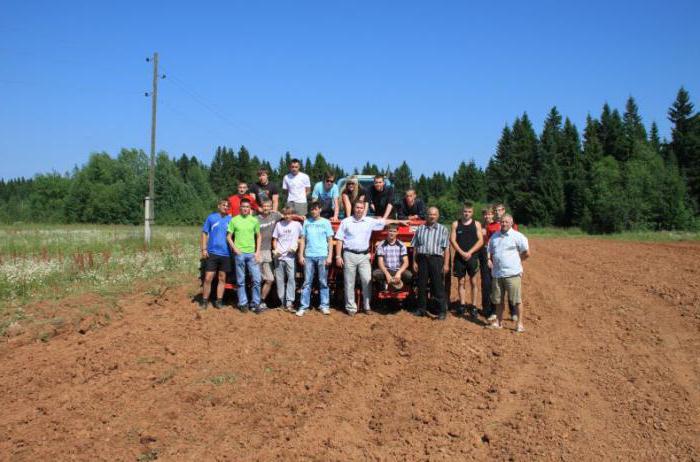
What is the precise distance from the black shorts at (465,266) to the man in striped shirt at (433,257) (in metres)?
0.14

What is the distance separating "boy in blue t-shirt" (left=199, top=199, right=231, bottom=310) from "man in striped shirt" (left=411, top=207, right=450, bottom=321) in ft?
10.2

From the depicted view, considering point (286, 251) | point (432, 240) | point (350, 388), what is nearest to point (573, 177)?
point (432, 240)

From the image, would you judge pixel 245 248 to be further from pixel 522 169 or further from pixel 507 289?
pixel 522 169

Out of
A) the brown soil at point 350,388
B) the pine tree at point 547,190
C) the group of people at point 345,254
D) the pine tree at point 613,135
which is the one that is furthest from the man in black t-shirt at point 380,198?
the pine tree at point 613,135

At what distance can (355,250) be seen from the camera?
8.85 metres

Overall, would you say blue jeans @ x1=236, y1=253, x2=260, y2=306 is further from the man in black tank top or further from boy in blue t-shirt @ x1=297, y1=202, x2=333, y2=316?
the man in black tank top

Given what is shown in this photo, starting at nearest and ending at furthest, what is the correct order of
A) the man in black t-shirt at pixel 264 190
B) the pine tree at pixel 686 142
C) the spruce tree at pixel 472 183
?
the man in black t-shirt at pixel 264 190, the pine tree at pixel 686 142, the spruce tree at pixel 472 183

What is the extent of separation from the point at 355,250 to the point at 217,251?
2266mm

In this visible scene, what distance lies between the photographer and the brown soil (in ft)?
15.2

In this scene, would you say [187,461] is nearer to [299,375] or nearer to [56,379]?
[299,375]

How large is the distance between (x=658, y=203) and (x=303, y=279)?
41.2m

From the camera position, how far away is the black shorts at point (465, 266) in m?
8.77

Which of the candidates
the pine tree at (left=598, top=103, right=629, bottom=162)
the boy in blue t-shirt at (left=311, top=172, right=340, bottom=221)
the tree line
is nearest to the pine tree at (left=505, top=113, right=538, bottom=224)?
the tree line

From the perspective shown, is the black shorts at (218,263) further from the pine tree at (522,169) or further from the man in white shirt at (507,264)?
the pine tree at (522,169)
